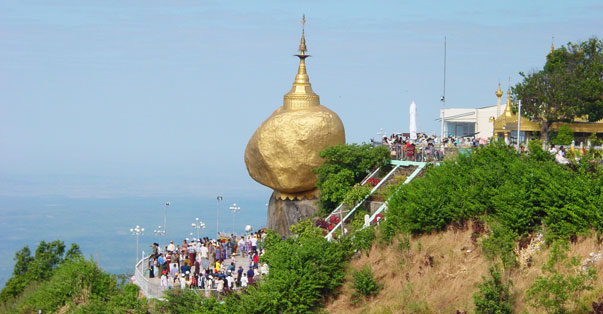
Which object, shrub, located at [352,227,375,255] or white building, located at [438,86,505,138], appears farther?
Result: white building, located at [438,86,505,138]

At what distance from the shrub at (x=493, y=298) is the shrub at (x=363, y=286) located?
4058 millimetres

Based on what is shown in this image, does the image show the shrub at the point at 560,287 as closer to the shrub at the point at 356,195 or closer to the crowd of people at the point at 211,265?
the crowd of people at the point at 211,265

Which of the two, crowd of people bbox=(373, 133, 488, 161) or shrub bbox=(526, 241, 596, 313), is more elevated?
crowd of people bbox=(373, 133, 488, 161)

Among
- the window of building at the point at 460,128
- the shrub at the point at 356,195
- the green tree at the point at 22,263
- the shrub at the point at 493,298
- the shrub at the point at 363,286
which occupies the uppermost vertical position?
the window of building at the point at 460,128

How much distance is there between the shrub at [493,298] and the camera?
22469mm

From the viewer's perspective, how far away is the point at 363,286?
86.6 feet

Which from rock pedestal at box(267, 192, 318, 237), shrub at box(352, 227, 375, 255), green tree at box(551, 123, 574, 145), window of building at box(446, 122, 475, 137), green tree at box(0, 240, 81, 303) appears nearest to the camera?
shrub at box(352, 227, 375, 255)

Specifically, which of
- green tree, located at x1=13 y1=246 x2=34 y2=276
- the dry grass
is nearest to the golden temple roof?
the dry grass

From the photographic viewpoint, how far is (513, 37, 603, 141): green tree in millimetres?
35312

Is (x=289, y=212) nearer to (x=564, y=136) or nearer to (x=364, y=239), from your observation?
(x=364, y=239)

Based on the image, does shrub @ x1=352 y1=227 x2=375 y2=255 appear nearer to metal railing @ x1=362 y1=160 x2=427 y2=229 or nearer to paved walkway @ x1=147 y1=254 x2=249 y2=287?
metal railing @ x1=362 y1=160 x2=427 y2=229

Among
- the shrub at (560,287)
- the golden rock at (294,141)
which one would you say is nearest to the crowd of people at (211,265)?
the golden rock at (294,141)

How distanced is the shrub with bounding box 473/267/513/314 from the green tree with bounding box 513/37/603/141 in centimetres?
1408

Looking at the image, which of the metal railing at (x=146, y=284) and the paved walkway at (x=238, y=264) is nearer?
the metal railing at (x=146, y=284)
